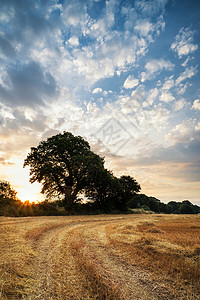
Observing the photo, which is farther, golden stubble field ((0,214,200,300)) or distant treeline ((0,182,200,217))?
distant treeline ((0,182,200,217))

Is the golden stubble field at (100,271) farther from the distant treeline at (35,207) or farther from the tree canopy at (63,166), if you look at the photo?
the tree canopy at (63,166)

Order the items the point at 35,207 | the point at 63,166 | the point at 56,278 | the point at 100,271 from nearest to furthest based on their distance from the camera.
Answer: the point at 56,278
the point at 100,271
the point at 35,207
the point at 63,166

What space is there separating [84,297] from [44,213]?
1600 centimetres

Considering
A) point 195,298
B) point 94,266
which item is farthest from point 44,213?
point 195,298

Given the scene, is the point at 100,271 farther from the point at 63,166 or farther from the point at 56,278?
the point at 63,166

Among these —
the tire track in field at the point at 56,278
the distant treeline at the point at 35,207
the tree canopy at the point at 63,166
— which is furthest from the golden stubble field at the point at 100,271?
the tree canopy at the point at 63,166

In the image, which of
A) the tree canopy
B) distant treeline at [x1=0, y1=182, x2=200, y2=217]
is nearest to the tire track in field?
distant treeline at [x1=0, y1=182, x2=200, y2=217]

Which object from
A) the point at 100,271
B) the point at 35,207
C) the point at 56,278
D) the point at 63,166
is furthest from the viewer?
the point at 63,166

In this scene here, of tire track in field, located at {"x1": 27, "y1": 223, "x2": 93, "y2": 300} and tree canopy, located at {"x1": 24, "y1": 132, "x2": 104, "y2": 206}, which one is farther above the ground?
tree canopy, located at {"x1": 24, "y1": 132, "x2": 104, "y2": 206}

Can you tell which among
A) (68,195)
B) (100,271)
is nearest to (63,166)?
(68,195)

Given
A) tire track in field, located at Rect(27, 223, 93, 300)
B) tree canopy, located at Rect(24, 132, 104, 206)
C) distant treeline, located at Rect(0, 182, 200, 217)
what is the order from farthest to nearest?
tree canopy, located at Rect(24, 132, 104, 206)
distant treeline, located at Rect(0, 182, 200, 217)
tire track in field, located at Rect(27, 223, 93, 300)

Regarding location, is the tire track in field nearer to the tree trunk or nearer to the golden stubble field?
the golden stubble field

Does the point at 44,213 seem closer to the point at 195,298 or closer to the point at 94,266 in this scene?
the point at 94,266

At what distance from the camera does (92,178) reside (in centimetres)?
2181
